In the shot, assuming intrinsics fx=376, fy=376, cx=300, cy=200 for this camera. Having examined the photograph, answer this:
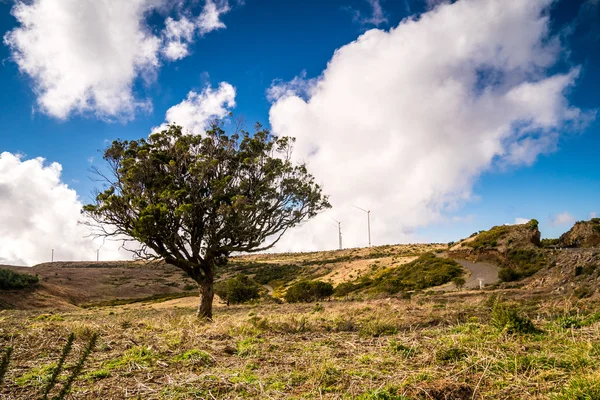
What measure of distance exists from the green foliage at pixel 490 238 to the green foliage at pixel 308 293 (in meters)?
28.6

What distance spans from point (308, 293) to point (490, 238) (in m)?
33.7

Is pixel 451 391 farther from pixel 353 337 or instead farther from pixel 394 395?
pixel 353 337

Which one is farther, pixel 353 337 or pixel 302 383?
pixel 353 337

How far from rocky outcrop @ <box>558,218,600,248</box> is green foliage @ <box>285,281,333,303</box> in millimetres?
38493

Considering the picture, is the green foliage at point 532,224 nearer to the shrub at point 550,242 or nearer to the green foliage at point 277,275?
the shrub at point 550,242

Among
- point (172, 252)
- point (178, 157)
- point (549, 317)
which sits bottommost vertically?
point (549, 317)

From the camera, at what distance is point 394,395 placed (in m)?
5.04

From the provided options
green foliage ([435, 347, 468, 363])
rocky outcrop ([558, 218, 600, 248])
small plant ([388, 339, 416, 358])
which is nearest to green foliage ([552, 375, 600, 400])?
green foliage ([435, 347, 468, 363])

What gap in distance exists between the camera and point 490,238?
194 ft

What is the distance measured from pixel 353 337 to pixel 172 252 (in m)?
12.0

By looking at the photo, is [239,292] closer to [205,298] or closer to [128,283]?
[205,298]

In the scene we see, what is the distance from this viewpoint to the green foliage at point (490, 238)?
57688 mm

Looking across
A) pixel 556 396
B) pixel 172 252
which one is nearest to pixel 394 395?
pixel 556 396

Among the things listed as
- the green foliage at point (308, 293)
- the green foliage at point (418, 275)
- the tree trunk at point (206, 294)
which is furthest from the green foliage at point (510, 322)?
the green foliage at point (418, 275)
